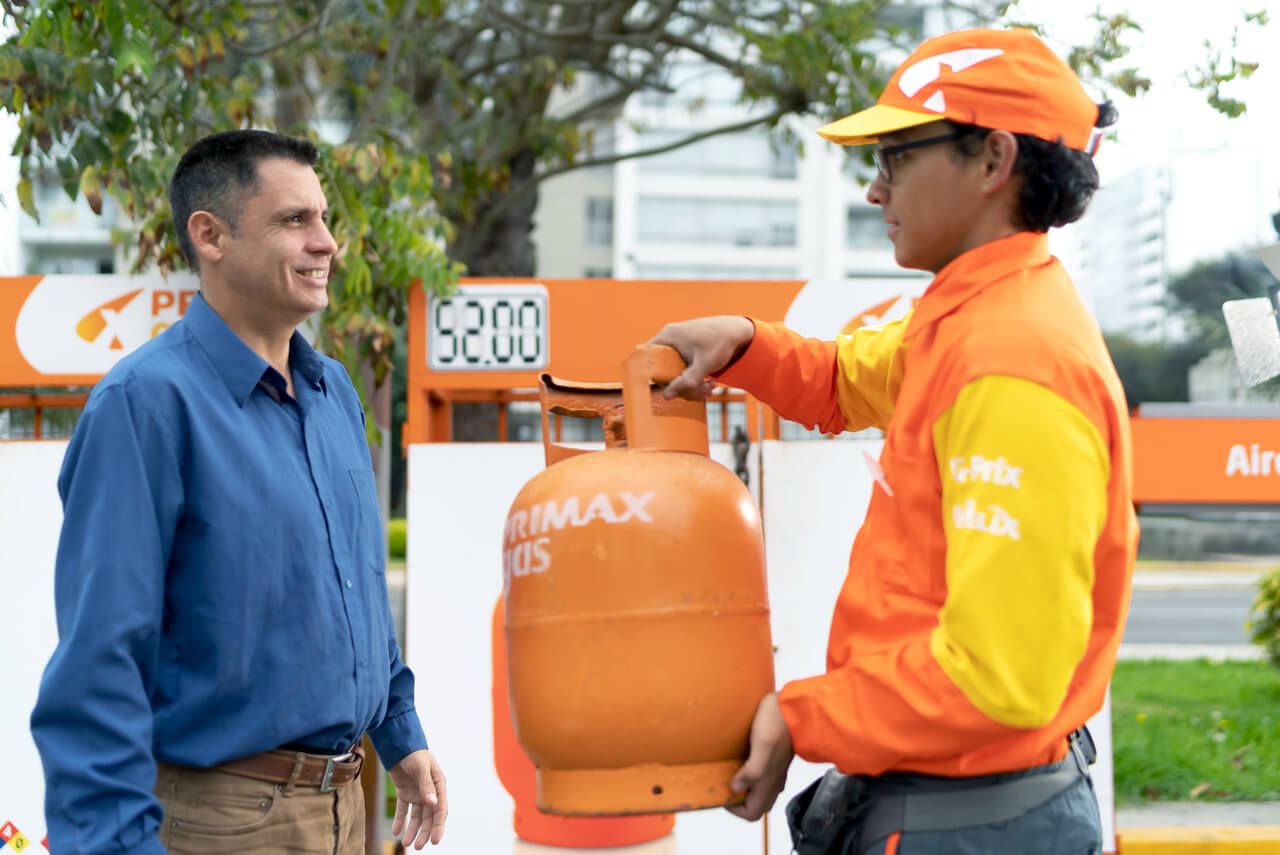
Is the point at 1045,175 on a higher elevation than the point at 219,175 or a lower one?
lower

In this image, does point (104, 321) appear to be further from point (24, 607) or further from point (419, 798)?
point (419, 798)

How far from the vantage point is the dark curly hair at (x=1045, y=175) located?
1827 mm

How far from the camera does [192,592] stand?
2.15 m

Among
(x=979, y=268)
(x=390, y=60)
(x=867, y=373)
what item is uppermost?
(x=390, y=60)

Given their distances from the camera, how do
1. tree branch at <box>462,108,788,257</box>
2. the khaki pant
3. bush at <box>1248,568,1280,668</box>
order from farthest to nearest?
tree branch at <box>462,108,788,257</box> < bush at <box>1248,568,1280,668</box> < the khaki pant

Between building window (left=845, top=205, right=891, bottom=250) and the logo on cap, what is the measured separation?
148 feet

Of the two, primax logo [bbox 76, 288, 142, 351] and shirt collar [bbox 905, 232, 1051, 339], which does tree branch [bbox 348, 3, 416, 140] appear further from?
shirt collar [bbox 905, 232, 1051, 339]

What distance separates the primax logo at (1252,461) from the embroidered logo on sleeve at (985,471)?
3504mm

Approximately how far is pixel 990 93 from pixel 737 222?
44.1m

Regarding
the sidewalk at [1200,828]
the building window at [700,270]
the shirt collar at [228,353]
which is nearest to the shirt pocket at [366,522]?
the shirt collar at [228,353]

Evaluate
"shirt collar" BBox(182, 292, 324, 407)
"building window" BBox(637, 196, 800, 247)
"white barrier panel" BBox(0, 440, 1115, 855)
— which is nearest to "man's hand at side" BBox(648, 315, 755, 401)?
"shirt collar" BBox(182, 292, 324, 407)

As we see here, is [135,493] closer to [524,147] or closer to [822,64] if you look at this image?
[822,64]

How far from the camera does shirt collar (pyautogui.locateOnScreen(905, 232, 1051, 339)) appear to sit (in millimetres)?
1825

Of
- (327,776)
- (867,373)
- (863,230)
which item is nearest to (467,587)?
(327,776)
